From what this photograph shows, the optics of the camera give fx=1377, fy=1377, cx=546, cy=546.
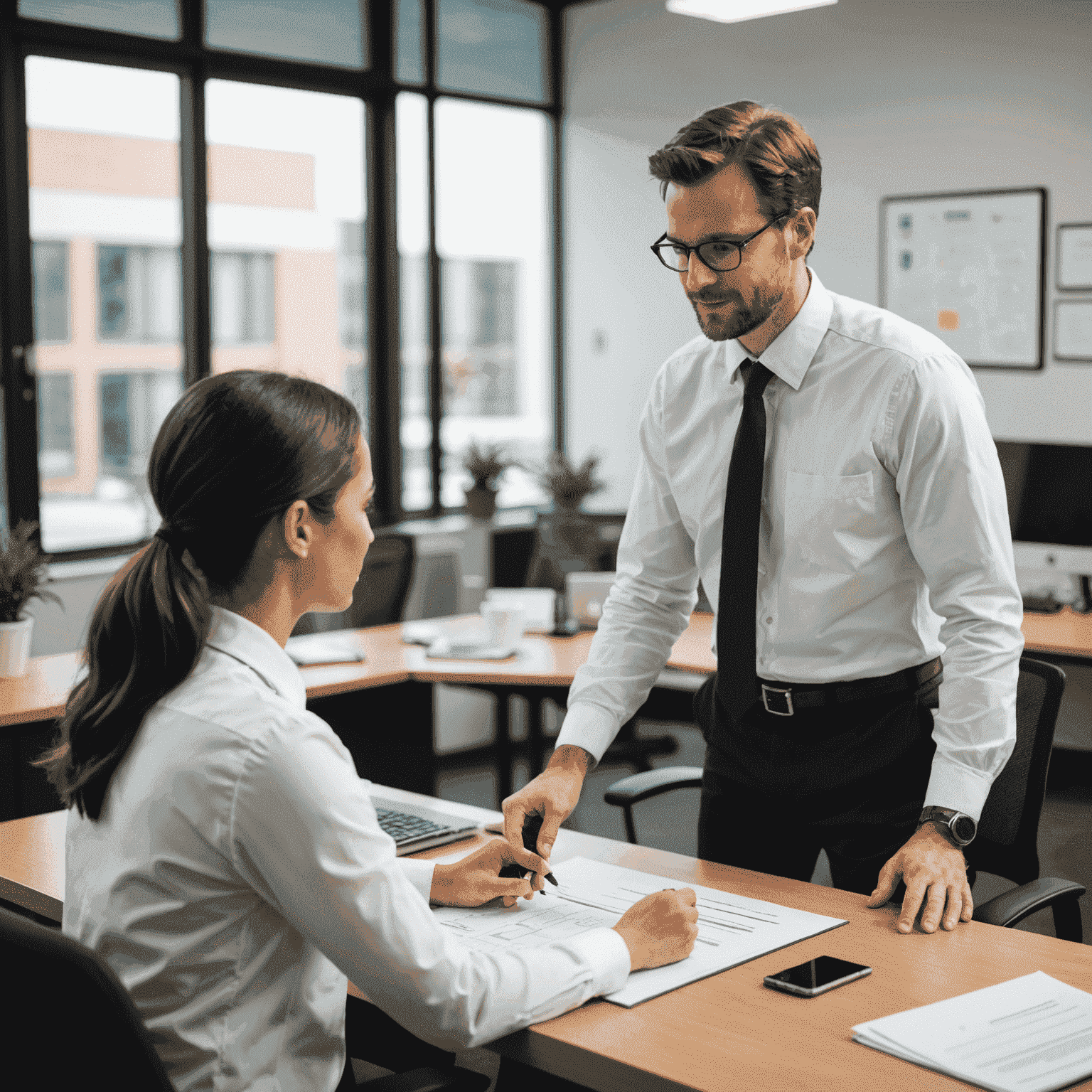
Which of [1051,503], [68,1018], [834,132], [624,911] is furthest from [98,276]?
[68,1018]

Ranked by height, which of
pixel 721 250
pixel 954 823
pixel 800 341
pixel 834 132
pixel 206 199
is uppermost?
pixel 834 132

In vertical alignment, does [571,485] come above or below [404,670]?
above

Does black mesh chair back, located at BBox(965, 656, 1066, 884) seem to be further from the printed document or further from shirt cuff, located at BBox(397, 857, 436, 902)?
shirt cuff, located at BBox(397, 857, 436, 902)

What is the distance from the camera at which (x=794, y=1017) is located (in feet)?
4.67

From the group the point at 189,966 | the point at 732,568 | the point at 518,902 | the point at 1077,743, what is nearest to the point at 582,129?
the point at 1077,743

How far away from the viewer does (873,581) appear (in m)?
1.96

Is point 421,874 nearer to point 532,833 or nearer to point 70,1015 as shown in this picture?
point 532,833

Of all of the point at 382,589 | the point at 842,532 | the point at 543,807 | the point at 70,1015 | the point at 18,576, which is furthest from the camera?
the point at 382,589

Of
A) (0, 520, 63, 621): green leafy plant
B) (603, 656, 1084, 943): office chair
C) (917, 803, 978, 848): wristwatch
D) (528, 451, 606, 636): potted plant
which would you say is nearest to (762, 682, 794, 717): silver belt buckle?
(917, 803, 978, 848): wristwatch

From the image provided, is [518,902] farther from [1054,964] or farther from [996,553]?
[996,553]

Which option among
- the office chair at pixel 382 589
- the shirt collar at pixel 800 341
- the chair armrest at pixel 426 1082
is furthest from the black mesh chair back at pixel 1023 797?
the office chair at pixel 382 589

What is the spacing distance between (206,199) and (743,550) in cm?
383

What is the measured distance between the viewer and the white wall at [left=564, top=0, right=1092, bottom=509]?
512 centimetres

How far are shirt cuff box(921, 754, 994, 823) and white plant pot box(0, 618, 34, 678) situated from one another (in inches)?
98.0
